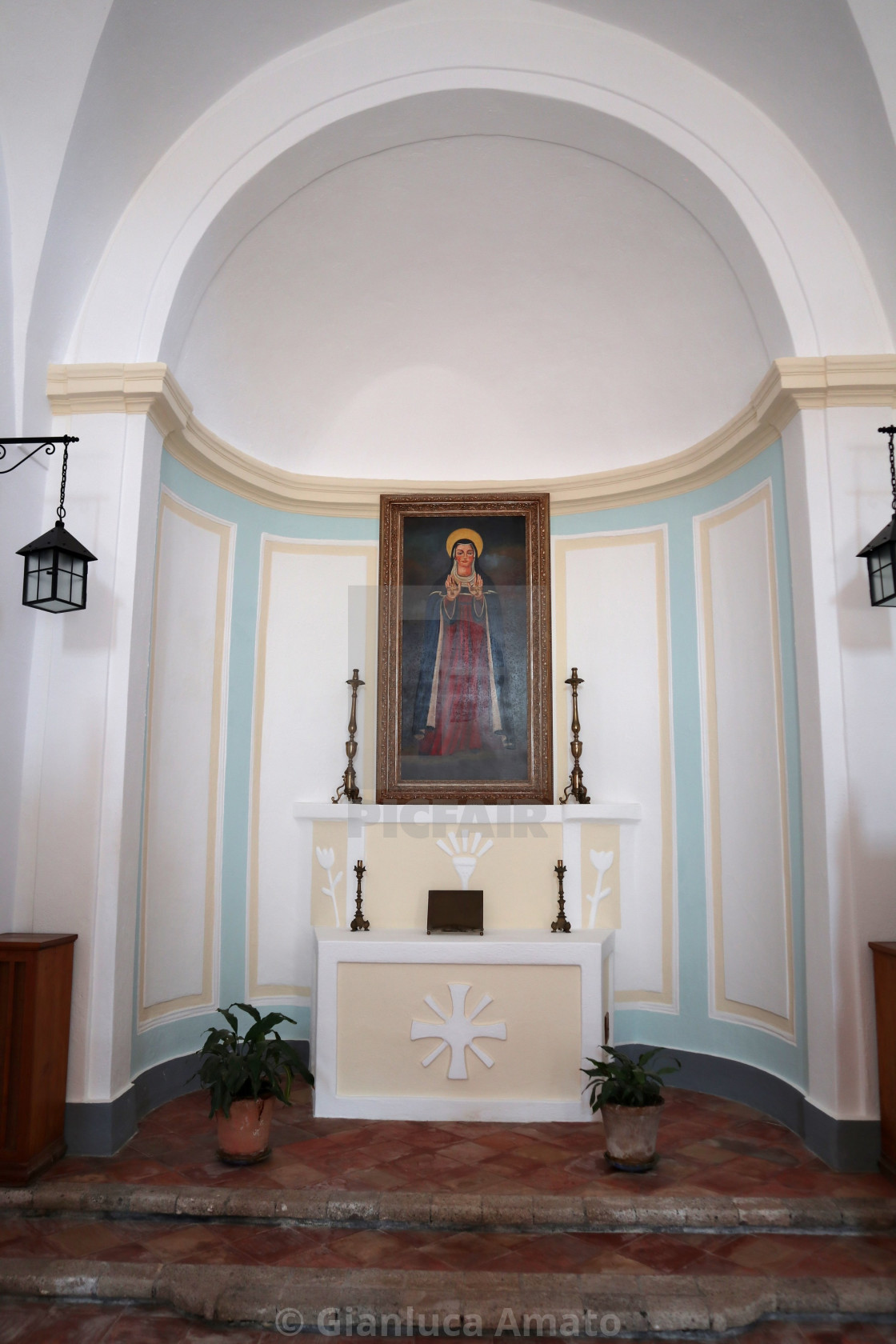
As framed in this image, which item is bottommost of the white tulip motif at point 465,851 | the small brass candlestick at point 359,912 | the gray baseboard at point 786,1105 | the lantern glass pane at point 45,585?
the gray baseboard at point 786,1105

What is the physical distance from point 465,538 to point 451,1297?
12.7 feet

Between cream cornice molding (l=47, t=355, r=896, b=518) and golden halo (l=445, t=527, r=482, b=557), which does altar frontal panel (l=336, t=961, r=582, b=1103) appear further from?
cream cornice molding (l=47, t=355, r=896, b=518)

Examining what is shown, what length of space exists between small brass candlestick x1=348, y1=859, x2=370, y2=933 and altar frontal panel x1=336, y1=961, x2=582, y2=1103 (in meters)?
0.51

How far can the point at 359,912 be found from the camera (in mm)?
4992

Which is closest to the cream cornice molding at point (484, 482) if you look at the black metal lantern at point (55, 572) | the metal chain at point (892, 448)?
the metal chain at point (892, 448)

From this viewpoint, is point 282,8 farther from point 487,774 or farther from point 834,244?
point 487,774

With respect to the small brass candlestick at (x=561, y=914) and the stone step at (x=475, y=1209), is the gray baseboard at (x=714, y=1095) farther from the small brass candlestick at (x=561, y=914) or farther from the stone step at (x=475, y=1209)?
the small brass candlestick at (x=561, y=914)

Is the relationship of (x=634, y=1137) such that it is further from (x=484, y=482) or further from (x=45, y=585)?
(x=484, y=482)

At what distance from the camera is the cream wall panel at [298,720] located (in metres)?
5.20

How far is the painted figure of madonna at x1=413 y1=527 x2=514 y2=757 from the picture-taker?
17.5ft

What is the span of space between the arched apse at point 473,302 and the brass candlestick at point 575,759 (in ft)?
4.42

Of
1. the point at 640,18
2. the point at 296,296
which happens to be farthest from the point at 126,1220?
the point at 640,18

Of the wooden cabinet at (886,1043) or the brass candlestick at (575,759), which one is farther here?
the brass candlestick at (575,759)

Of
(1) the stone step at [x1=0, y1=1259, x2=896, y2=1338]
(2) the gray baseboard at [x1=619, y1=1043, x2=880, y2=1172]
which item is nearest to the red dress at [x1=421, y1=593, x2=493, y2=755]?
(2) the gray baseboard at [x1=619, y1=1043, x2=880, y2=1172]
